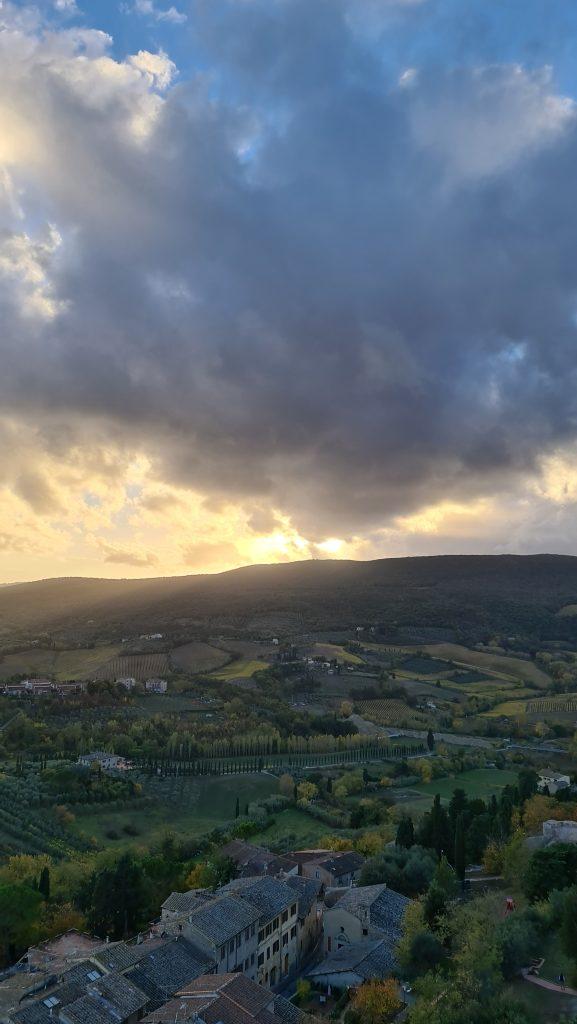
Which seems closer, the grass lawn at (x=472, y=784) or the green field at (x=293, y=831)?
the green field at (x=293, y=831)

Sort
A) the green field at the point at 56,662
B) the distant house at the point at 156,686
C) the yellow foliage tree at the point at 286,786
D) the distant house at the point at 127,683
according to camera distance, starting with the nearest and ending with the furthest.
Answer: the yellow foliage tree at the point at 286,786, the distant house at the point at 127,683, the distant house at the point at 156,686, the green field at the point at 56,662

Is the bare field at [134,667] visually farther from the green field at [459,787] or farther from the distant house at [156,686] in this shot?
the green field at [459,787]

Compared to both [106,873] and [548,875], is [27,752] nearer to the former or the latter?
[106,873]

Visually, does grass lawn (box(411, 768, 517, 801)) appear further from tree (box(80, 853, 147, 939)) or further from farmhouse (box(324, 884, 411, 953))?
tree (box(80, 853, 147, 939))

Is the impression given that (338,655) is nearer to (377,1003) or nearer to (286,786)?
(286,786)

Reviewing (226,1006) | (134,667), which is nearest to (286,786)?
(226,1006)

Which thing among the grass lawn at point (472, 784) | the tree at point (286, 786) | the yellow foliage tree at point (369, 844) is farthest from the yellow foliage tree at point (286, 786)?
the yellow foliage tree at point (369, 844)

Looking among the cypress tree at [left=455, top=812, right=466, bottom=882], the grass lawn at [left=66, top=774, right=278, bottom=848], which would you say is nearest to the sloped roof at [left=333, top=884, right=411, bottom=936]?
the cypress tree at [left=455, top=812, right=466, bottom=882]
